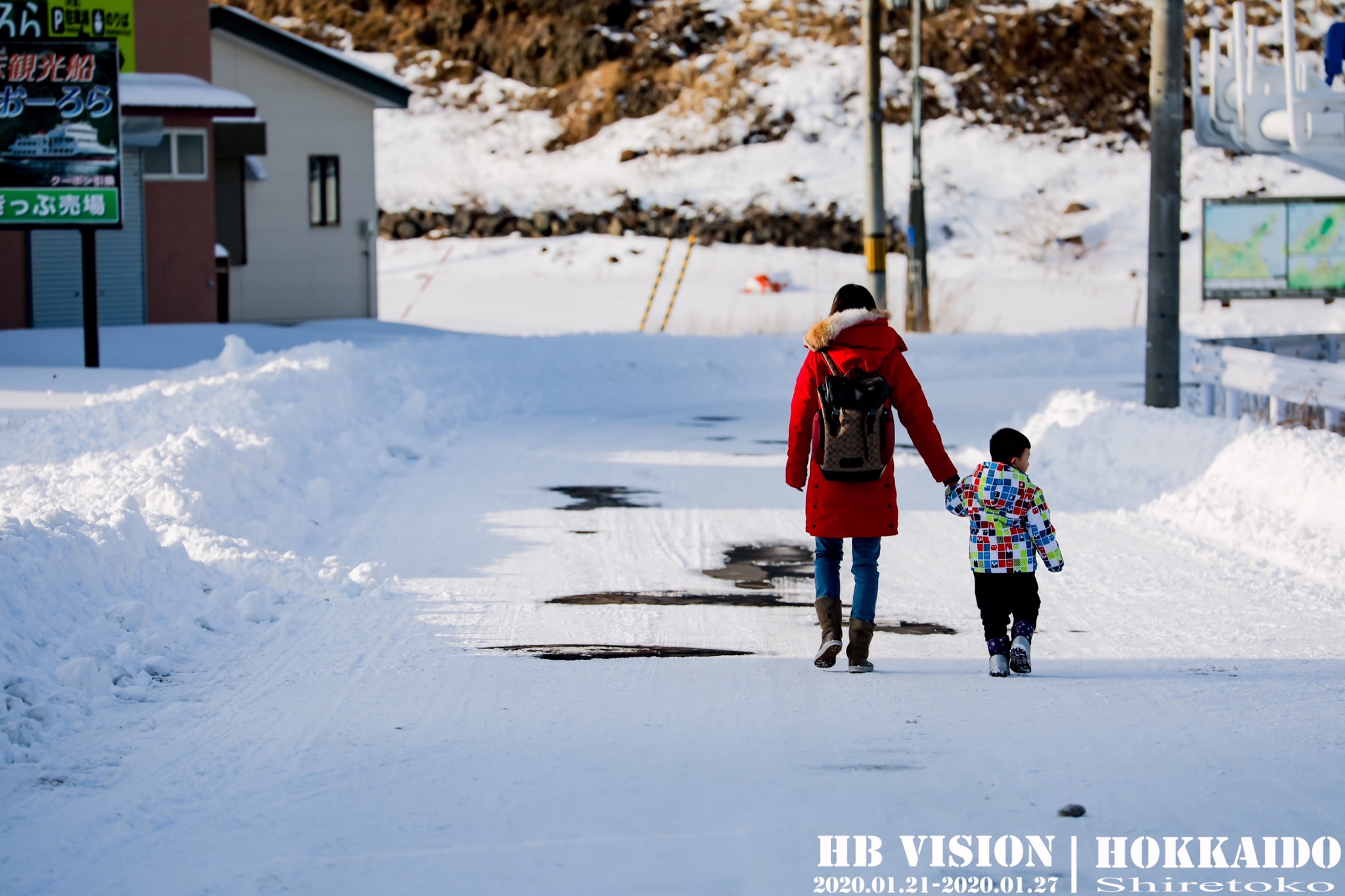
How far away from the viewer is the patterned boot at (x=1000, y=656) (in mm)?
6672

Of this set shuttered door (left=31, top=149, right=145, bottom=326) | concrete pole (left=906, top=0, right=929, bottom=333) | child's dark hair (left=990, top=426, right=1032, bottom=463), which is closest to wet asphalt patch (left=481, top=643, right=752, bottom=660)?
child's dark hair (left=990, top=426, right=1032, bottom=463)

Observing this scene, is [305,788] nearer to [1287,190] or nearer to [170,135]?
[170,135]

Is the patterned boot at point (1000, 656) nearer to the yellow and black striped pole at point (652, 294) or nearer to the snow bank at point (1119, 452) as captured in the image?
the snow bank at point (1119, 452)

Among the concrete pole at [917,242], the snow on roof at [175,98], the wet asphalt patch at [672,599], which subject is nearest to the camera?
the wet asphalt patch at [672,599]

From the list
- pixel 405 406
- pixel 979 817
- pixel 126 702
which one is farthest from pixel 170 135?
pixel 979 817

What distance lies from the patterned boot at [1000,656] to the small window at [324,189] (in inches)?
1076

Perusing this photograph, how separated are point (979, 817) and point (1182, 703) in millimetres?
1739

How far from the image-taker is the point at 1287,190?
51.7 meters

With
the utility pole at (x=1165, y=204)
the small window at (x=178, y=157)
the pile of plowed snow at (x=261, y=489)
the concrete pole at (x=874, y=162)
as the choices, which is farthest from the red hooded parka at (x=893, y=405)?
the small window at (x=178, y=157)

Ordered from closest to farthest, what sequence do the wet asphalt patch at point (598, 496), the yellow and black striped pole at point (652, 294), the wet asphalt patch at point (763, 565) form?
the wet asphalt patch at point (763, 565)
the wet asphalt patch at point (598, 496)
the yellow and black striped pole at point (652, 294)

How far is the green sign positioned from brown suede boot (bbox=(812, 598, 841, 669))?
14.0 metres

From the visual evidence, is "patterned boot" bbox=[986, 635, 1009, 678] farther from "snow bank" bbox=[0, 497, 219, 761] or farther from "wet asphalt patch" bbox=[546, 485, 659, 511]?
"wet asphalt patch" bbox=[546, 485, 659, 511]

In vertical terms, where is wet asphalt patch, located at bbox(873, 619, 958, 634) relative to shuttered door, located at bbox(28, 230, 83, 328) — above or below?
below

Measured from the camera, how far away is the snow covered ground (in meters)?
4.75
